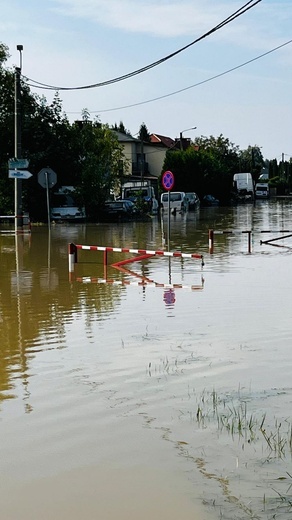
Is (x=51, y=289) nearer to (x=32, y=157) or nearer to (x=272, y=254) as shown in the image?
(x=272, y=254)

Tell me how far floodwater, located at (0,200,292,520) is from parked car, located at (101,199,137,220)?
3374 centimetres

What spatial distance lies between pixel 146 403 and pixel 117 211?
1681 inches

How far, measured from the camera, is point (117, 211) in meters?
49.8

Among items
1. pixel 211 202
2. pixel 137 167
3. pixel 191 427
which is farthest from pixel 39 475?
pixel 137 167

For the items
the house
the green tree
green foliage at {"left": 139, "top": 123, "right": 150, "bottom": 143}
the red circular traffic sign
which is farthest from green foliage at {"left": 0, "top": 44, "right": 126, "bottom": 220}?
the house

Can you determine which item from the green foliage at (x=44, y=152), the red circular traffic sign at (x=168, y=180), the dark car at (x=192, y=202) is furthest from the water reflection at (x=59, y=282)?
the dark car at (x=192, y=202)

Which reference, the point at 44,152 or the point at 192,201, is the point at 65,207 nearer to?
the point at 44,152

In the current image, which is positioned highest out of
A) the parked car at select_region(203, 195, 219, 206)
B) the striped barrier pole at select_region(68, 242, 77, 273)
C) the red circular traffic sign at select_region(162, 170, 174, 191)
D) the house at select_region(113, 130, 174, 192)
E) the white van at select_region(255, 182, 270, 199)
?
the house at select_region(113, 130, 174, 192)

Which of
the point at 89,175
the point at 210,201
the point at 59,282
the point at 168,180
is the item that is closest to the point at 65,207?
the point at 89,175

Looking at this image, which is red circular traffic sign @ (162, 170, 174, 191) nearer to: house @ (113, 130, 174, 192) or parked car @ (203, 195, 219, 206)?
parked car @ (203, 195, 219, 206)

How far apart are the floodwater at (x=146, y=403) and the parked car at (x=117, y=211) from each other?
33737mm

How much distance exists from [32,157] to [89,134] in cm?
588

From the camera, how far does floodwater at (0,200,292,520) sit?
5281mm

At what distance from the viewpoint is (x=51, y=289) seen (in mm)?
16031
